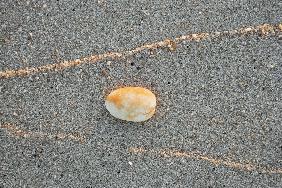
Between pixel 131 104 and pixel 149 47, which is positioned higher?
pixel 149 47

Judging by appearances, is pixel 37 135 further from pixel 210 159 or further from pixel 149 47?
pixel 210 159

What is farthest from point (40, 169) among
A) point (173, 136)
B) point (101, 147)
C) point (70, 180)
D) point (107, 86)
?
point (173, 136)

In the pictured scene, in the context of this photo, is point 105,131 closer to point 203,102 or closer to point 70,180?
point 70,180

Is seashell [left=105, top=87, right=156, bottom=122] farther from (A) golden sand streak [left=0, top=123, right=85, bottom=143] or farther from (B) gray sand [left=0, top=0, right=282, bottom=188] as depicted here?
(A) golden sand streak [left=0, top=123, right=85, bottom=143]

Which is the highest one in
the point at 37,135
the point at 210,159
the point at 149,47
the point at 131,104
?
the point at 149,47

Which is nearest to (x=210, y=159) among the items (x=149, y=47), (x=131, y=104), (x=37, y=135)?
(x=131, y=104)

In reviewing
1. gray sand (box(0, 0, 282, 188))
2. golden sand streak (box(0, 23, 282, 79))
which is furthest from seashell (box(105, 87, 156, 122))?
golden sand streak (box(0, 23, 282, 79))
